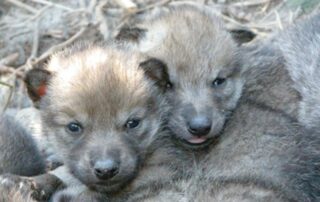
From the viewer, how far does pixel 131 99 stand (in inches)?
187

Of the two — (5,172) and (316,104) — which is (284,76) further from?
(5,172)

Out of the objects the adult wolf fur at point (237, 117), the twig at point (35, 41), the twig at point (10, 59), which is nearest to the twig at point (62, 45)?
the twig at point (35, 41)

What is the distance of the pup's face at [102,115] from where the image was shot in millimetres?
4586

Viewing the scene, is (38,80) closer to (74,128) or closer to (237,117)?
(74,128)

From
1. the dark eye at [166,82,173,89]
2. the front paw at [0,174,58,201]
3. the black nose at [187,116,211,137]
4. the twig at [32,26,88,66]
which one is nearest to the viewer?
the front paw at [0,174,58,201]

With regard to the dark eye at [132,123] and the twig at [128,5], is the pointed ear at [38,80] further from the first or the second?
the twig at [128,5]

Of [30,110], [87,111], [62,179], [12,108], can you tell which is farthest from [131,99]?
[12,108]

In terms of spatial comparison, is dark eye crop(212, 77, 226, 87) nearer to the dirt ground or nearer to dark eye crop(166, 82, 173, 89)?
dark eye crop(166, 82, 173, 89)

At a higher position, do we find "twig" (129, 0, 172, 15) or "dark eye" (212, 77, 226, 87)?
"dark eye" (212, 77, 226, 87)

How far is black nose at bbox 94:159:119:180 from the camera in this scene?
450cm

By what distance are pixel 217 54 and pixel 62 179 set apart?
46.1 inches

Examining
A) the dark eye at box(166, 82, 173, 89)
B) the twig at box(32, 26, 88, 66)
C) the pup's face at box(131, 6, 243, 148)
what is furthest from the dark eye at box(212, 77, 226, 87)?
the twig at box(32, 26, 88, 66)

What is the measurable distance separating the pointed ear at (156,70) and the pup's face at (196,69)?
0.07 m

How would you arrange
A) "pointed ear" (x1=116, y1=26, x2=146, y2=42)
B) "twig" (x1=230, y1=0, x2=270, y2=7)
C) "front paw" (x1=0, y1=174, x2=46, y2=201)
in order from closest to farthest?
"front paw" (x1=0, y1=174, x2=46, y2=201), "pointed ear" (x1=116, y1=26, x2=146, y2=42), "twig" (x1=230, y1=0, x2=270, y2=7)
